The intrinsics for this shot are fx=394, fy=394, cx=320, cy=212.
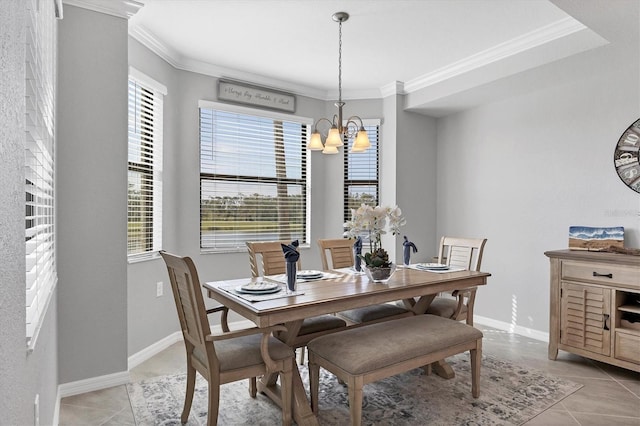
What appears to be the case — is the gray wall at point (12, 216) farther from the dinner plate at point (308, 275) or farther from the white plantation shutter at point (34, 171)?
the dinner plate at point (308, 275)

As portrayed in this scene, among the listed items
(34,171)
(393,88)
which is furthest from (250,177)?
(34,171)

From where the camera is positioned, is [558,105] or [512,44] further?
[558,105]

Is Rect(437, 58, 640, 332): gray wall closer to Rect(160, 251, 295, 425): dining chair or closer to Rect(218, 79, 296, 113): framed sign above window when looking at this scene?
Rect(218, 79, 296, 113): framed sign above window

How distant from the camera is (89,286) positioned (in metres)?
2.67

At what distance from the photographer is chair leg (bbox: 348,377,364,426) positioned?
2.05 metres

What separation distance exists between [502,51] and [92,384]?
13.9ft

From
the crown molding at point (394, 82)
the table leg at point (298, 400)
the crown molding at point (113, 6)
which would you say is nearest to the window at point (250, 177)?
the crown molding at point (394, 82)

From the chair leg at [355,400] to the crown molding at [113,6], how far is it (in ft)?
9.23

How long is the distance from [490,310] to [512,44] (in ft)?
8.93

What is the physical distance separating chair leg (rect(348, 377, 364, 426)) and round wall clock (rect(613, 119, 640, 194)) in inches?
114

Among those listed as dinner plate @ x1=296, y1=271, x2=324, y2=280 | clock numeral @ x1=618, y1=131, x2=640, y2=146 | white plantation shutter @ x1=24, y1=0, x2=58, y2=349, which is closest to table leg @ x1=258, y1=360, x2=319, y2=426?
dinner plate @ x1=296, y1=271, x2=324, y2=280

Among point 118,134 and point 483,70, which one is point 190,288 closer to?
point 118,134

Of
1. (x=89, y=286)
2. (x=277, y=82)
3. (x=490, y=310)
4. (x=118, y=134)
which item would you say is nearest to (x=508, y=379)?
(x=490, y=310)

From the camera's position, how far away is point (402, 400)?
2621 mm
